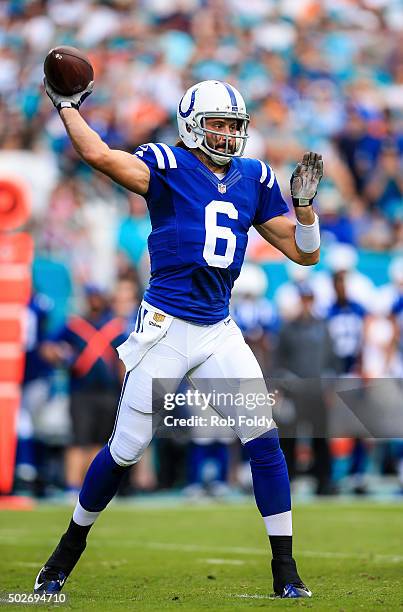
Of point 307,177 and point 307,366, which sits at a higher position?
point 307,177

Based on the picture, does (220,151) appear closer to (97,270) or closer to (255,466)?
(255,466)

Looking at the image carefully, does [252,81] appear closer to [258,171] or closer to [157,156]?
[258,171]

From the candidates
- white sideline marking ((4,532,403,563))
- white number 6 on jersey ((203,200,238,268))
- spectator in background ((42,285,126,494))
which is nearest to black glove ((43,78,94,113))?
white number 6 on jersey ((203,200,238,268))

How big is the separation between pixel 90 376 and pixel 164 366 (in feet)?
19.3

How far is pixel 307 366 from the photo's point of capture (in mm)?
10711

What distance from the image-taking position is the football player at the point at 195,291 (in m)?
4.69

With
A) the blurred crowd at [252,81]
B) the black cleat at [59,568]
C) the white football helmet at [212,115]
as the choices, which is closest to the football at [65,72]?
the white football helmet at [212,115]

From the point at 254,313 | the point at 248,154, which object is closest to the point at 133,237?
the point at 254,313

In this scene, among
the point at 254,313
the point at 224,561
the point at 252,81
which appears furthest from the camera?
the point at 252,81

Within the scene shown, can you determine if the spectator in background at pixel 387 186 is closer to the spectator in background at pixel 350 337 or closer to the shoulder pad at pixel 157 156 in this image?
the spectator in background at pixel 350 337

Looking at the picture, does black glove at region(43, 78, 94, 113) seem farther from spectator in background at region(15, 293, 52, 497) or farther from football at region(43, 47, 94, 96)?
spectator in background at region(15, 293, 52, 497)

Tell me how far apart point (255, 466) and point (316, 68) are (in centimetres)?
1105

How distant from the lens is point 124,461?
477 centimetres

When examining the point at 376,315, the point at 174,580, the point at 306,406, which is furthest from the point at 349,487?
the point at 174,580
